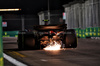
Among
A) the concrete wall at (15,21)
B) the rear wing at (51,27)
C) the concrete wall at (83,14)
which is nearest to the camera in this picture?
the rear wing at (51,27)

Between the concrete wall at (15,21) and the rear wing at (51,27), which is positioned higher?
the concrete wall at (15,21)

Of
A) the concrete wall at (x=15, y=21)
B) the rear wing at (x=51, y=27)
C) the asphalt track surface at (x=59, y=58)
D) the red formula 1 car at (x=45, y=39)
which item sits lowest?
the asphalt track surface at (x=59, y=58)

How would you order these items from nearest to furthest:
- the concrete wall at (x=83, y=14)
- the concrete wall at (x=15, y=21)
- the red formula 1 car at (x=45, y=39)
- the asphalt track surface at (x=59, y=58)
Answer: the asphalt track surface at (x=59, y=58) → the red formula 1 car at (x=45, y=39) → the concrete wall at (x=83, y=14) → the concrete wall at (x=15, y=21)

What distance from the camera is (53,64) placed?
1046 cm

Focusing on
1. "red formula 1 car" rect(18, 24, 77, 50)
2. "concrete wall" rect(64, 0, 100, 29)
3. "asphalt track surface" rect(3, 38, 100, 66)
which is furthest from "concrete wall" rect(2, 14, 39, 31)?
"asphalt track surface" rect(3, 38, 100, 66)

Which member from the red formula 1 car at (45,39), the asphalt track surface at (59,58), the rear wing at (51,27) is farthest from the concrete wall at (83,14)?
the asphalt track surface at (59,58)

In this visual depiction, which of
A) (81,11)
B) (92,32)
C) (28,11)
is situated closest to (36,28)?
(92,32)

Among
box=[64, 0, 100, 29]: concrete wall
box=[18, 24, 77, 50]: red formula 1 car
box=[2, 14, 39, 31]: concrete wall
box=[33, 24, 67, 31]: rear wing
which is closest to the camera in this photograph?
box=[18, 24, 77, 50]: red formula 1 car

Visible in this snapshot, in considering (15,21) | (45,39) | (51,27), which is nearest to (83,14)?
(15,21)

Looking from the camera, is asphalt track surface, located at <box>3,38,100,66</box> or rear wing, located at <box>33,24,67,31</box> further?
rear wing, located at <box>33,24,67,31</box>

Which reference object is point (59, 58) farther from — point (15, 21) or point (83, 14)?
point (15, 21)

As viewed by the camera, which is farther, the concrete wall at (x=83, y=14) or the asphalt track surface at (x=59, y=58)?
the concrete wall at (x=83, y=14)

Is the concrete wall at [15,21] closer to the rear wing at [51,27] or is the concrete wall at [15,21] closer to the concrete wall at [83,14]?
the concrete wall at [83,14]

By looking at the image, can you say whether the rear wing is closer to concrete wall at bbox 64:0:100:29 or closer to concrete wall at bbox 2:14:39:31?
concrete wall at bbox 64:0:100:29
